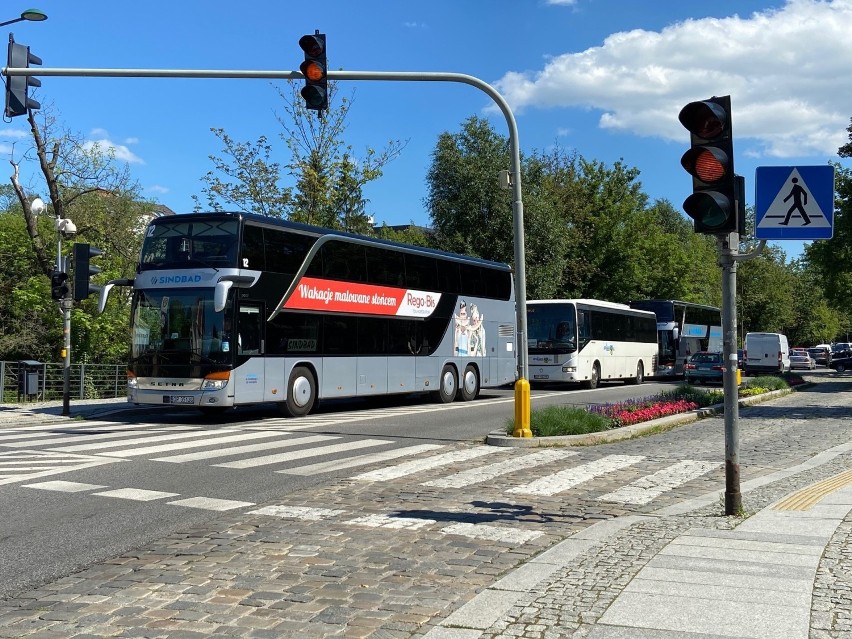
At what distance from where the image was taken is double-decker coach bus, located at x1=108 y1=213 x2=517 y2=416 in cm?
1733

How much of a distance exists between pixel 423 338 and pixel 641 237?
116ft

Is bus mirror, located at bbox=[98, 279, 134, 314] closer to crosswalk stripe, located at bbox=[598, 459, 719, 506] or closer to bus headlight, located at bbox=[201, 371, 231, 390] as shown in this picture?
bus headlight, located at bbox=[201, 371, 231, 390]

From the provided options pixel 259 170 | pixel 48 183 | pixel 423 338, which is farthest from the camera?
pixel 259 170

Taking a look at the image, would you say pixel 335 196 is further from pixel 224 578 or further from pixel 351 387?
pixel 224 578

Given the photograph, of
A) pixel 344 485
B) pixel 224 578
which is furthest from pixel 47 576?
pixel 344 485

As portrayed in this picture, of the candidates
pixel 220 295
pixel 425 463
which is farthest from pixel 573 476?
pixel 220 295

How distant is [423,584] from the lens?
571 centimetres

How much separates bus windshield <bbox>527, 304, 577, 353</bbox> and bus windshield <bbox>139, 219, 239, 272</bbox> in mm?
18710

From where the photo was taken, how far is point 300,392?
1928 cm

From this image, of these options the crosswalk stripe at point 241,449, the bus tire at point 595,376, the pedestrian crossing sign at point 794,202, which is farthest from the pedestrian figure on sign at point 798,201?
the bus tire at point 595,376

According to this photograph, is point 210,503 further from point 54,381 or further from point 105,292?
point 54,381

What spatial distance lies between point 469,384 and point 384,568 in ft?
65.1

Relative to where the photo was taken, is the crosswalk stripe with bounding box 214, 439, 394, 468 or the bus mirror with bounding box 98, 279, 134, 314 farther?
the bus mirror with bounding box 98, 279, 134, 314

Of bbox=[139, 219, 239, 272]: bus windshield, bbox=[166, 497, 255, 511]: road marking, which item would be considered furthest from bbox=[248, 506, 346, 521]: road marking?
bbox=[139, 219, 239, 272]: bus windshield
